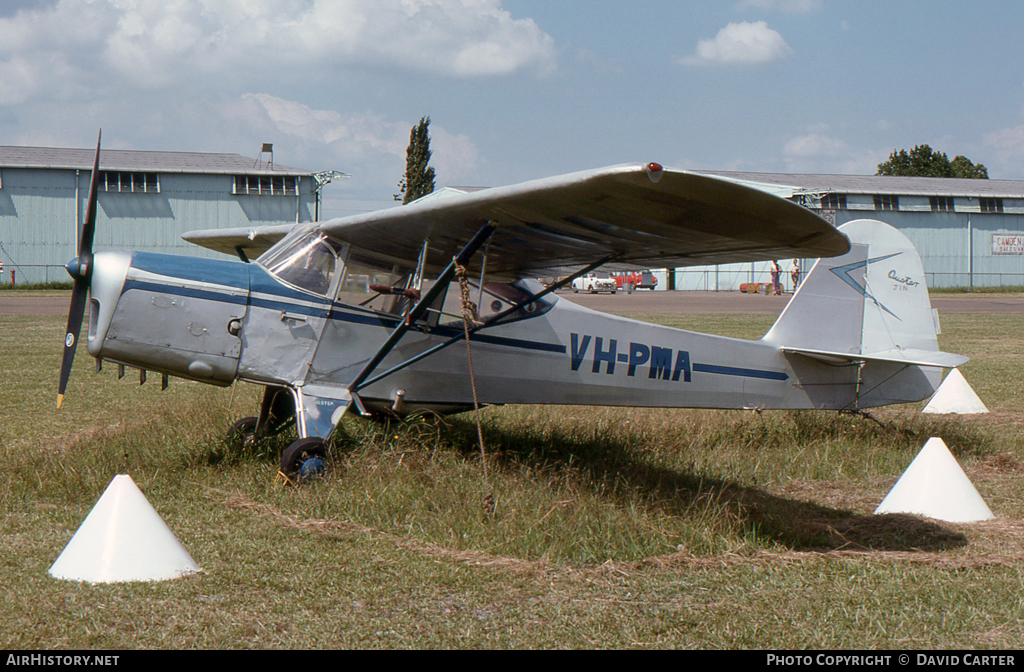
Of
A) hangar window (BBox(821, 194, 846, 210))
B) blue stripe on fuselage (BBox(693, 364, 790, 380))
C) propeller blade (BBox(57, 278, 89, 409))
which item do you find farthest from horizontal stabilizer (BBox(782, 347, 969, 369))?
hangar window (BBox(821, 194, 846, 210))

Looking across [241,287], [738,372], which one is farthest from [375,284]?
[738,372]

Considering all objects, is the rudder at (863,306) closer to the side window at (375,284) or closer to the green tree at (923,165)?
the side window at (375,284)

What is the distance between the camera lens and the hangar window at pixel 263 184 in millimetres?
47531

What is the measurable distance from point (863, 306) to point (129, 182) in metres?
46.6

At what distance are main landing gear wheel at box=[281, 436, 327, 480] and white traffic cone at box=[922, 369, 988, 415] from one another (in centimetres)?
762

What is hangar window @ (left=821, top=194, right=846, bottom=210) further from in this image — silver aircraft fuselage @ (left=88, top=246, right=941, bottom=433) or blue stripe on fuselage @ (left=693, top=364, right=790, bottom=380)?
blue stripe on fuselage @ (left=693, top=364, right=790, bottom=380)

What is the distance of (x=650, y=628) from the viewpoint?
3711mm

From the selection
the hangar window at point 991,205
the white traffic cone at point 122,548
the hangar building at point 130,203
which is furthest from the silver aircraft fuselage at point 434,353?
the hangar window at point 991,205

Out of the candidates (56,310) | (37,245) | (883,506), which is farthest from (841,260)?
(37,245)

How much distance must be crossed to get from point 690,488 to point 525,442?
6.91ft

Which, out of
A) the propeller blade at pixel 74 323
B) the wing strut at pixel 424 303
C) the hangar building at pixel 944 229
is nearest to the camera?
the wing strut at pixel 424 303

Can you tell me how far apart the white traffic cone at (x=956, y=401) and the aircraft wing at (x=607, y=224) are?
5913 millimetres

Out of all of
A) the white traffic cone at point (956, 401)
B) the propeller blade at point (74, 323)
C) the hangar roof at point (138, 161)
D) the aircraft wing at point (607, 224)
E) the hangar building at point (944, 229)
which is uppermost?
the hangar roof at point (138, 161)

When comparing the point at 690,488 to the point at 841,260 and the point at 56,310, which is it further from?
the point at 56,310
